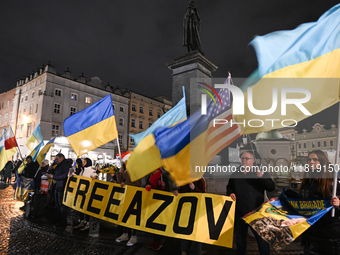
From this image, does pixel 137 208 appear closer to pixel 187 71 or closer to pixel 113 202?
pixel 113 202

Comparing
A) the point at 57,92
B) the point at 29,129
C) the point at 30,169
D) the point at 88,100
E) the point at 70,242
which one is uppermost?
the point at 57,92

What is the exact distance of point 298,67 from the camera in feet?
10.3

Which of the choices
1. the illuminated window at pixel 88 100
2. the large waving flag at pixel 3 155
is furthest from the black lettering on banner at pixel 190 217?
the illuminated window at pixel 88 100

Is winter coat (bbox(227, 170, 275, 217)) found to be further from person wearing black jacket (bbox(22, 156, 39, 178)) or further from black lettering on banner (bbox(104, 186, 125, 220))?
person wearing black jacket (bbox(22, 156, 39, 178))

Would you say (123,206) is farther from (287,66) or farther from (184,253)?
(287,66)

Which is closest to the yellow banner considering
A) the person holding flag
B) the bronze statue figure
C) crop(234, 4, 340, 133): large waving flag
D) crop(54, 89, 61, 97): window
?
the person holding flag

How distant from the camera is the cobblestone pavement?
4.61m

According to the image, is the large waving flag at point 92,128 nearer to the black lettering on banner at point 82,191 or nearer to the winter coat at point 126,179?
the black lettering on banner at point 82,191

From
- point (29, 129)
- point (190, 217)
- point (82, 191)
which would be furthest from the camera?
point (29, 129)

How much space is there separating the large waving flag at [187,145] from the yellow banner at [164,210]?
79 cm

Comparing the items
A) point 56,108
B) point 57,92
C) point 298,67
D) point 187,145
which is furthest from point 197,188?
point 57,92

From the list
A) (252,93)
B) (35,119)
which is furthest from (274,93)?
(35,119)

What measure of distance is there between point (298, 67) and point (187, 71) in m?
5.22

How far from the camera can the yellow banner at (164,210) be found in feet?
12.7
